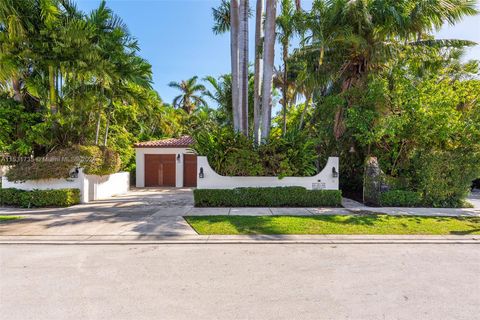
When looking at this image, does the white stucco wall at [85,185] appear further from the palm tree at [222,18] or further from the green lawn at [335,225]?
the palm tree at [222,18]

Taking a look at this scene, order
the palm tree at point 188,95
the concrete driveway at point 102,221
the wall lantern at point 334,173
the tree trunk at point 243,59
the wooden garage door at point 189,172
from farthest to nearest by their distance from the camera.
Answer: the palm tree at point 188,95 → the wooden garage door at point 189,172 → the tree trunk at point 243,59 → the wall lantern at point 334,173 → the concrete driveway at point 102,221

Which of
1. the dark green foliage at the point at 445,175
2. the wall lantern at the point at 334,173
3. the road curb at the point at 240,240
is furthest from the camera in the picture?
the wall lantern at the point at 334,173

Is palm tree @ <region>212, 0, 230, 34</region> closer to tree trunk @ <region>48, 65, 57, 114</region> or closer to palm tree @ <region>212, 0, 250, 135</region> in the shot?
palm tree @ <region>212, 0, 250, 135</region>

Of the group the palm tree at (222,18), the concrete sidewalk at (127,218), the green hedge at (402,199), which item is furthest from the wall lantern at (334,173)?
the palm tree at (222,18)

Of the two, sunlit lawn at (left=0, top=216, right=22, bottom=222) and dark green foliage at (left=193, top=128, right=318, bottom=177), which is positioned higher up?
dark green foliage at (left=193, top=128, right=318, bottom=177)

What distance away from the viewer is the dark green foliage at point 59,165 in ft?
34.5

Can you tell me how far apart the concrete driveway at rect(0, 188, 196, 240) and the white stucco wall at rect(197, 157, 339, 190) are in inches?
50.7

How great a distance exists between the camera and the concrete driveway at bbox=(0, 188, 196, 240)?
6742 mm

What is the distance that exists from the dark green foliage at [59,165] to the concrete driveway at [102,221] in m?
1.43

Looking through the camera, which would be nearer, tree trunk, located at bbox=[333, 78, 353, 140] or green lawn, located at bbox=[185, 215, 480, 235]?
green lawn, located at bbox=[185, 215, 480, 235]

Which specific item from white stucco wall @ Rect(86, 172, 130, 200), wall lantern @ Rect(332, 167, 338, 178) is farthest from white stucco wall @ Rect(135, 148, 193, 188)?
wall lantern @ Rect(332, 167, 338, 178)

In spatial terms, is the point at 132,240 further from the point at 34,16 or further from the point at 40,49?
the point at 34,16

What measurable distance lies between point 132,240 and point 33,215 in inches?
198

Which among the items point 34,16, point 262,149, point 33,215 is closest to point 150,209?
point 33,215
